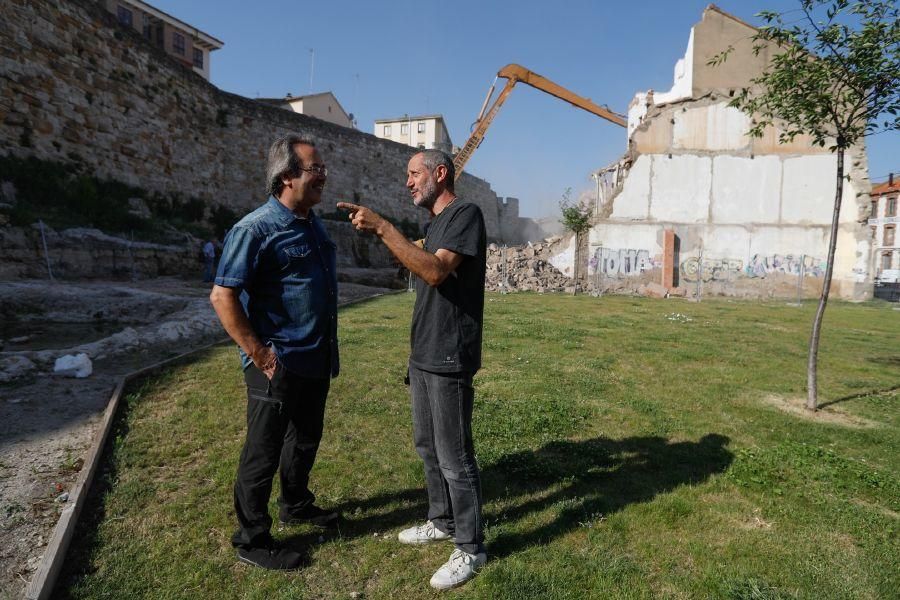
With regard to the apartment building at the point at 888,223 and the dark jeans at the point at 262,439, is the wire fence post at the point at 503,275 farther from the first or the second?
the apartment building at the point at 888,223

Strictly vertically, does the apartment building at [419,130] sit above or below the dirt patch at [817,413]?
above

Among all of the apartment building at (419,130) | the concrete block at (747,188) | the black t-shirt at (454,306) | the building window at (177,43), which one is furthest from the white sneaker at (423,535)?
the apartment building at (419,130)

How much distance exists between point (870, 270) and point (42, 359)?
91.3 feet

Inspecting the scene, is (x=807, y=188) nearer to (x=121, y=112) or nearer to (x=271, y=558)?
(x=271, y=558)

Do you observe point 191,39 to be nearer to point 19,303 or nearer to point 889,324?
point 19,303

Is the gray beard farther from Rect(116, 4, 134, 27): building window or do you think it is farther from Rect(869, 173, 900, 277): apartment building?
Rect(869, 173, 900, 277): apartment building

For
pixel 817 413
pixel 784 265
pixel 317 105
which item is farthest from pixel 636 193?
pixel 317 105

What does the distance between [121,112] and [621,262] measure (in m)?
19.9

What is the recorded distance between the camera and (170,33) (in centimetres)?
4119

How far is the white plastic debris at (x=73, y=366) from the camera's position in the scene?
212 inches

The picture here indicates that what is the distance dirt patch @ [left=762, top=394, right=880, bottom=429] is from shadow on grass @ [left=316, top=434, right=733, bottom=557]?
5.27ft

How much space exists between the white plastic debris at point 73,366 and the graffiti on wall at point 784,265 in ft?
Result: 78.5

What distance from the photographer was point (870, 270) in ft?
71.9

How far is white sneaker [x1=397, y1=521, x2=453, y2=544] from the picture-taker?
2.86m
